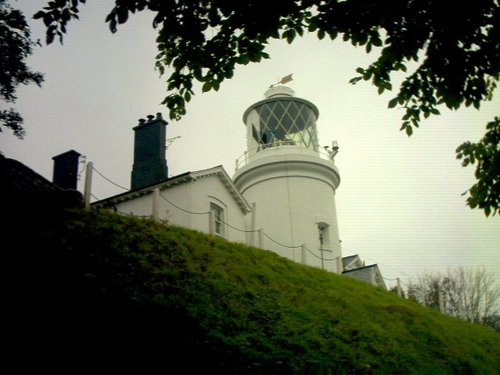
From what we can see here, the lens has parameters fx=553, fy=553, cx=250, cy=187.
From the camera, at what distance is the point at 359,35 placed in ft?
→ 21.0

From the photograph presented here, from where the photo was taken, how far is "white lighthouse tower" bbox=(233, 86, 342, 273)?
86.9 feet

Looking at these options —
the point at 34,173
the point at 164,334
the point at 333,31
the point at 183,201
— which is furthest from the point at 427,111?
the point at 183,201

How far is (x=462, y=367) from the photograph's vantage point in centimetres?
1497

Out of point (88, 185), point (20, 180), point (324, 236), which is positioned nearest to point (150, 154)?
point (88, 185)

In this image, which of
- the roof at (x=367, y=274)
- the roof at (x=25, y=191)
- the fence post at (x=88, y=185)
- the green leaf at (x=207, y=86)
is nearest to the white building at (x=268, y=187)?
the roof at (x=367, y=274)

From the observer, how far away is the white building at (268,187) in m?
21.2

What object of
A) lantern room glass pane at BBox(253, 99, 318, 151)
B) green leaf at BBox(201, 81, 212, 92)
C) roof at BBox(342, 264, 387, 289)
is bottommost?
green leaf at BBox(201, 81, 212, 92)

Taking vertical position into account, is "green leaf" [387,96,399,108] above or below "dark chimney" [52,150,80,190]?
below

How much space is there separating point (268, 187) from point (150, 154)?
7071 mm

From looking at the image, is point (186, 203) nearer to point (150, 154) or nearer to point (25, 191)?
point (150, 154)

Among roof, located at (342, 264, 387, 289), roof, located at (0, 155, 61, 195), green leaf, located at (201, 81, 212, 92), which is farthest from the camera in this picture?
roof, located at (342, 264, 387, 289)

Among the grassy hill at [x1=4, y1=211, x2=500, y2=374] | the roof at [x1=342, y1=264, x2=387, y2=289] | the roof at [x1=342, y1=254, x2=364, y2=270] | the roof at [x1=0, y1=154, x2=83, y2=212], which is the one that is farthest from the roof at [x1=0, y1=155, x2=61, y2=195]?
the roof at [x1=342, y1=254, x2=364, y2=270]

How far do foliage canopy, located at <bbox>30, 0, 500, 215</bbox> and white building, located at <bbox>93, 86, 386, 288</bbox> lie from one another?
13512 mm

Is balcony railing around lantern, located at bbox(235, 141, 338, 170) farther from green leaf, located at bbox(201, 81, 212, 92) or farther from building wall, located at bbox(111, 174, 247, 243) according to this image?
green leaf, located at bbox(201, 81, 212, 92)
